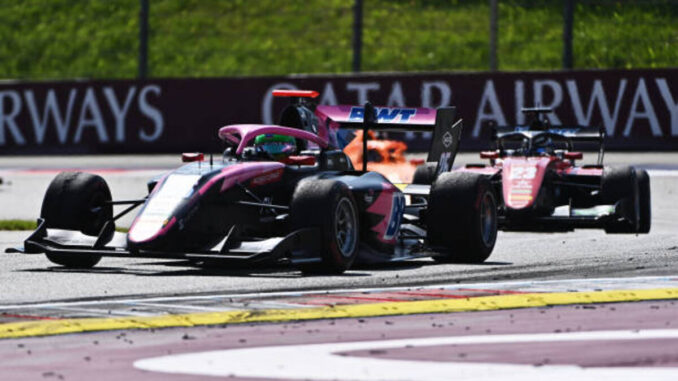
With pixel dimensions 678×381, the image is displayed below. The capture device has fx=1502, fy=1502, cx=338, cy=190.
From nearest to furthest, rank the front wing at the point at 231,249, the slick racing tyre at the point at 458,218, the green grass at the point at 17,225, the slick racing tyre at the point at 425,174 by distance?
the front wing at the point at 231,249 → the slick racing tyre at the point at 458,218 → the slick racing tyre at the point at 425,174 → the green grass at the point at 17,225

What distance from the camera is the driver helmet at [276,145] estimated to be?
12.2m

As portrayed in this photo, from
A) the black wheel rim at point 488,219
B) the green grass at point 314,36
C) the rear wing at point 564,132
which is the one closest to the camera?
the black wheel rim at point 488,219

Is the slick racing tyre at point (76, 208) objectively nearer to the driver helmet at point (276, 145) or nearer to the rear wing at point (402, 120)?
the driver helmet at point (276, 145)

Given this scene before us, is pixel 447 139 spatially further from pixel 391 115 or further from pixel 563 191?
pixel 563 191

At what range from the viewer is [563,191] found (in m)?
16.1

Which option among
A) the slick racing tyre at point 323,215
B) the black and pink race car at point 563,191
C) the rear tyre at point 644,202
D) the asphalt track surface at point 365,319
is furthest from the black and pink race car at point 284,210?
the rear tyre at point 644,202

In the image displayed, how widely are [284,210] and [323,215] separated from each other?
1.00 metres

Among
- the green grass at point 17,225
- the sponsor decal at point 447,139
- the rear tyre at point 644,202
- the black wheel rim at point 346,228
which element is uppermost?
the sponsor decal at point 447,139

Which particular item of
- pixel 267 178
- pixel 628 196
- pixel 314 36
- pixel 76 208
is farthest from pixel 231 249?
pixel 314 36

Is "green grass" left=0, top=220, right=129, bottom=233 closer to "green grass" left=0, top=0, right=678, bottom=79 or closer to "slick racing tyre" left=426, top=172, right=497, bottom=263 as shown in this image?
"slick racing tyre" left=426, top=172, right=497, bottom=263

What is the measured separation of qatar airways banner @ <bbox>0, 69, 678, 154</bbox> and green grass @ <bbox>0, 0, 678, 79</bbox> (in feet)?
3.86

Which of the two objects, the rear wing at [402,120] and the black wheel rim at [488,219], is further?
Answer: the rear wing at [402,120]

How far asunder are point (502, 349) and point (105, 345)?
1.90 metres

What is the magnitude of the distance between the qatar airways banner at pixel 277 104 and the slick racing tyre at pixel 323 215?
1174 cm
